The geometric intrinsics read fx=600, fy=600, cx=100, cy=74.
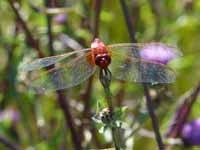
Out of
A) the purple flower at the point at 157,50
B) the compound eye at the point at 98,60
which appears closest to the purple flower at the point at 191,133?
the purple flower at the point at 157,50

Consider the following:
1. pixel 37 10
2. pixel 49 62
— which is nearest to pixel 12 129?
pixel 37 10

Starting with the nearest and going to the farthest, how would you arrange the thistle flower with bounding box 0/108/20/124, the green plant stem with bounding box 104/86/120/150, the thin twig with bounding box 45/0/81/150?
the green plant stem with bounding box 104/86/120/150, the thin twig with bounding box 45/0/81/150, the thistle flower with bounding box 0/108/20/124

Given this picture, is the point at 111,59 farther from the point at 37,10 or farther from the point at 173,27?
the point at 173,27

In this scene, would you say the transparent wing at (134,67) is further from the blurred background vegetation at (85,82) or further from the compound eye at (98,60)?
the blurred background vegetation at (85,82)

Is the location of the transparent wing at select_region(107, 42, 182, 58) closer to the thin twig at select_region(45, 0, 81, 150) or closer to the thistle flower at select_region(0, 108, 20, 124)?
the thin twig at select_region(45, 0, 81, 150)

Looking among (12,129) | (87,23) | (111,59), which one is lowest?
(12,129)

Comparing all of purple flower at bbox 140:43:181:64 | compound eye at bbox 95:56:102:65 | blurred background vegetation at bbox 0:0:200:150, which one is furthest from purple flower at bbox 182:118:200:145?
compound eye at bbox 95:56:102:65

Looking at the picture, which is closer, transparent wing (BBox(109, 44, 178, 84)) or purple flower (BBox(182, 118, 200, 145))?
transparent wing (BBox(109, 44, 178, 84))
